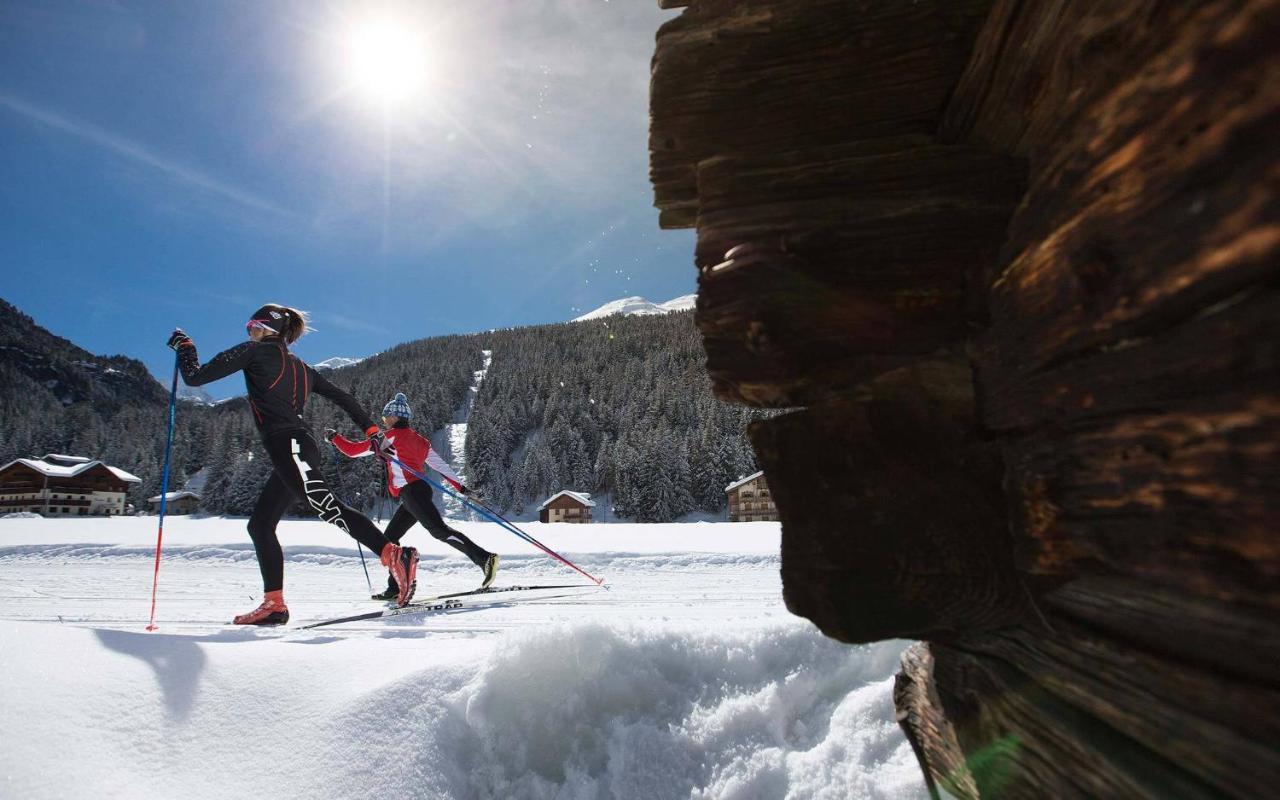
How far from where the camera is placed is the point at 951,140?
4.59 ft

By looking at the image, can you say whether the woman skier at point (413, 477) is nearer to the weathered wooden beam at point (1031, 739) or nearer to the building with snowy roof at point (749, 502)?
the weathered wooden beam at point (1031, 739)

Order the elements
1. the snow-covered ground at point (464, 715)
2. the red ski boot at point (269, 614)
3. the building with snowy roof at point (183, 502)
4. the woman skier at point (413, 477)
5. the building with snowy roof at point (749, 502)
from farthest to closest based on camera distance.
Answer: the building with snowy roof at point (183, 502)
the building with snowy roof at point (749, 502)
the woman skier at point (413, 477)
the red ski boot at point (269, 614)
the snow-covered ground at point (464, 715)

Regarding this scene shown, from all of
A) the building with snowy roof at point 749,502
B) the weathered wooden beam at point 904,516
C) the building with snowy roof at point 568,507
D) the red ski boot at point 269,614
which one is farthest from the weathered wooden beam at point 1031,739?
the building with snowy roof at point 568,507

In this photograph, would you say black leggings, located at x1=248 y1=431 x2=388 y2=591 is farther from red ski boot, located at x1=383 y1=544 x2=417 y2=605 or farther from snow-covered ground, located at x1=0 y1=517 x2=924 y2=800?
snow-covered ground, located at x1=0 y1=517 x2=924 y2=800

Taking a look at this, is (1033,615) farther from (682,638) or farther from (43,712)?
(43,712)

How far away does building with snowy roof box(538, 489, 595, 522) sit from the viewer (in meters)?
48.7

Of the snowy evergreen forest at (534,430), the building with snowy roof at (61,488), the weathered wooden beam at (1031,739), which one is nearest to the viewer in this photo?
the weathered wooden beam at (1031,739)

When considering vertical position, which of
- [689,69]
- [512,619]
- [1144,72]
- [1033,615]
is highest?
[689,69]

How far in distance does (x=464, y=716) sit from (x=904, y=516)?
5.90 feet

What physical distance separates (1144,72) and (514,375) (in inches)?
3772

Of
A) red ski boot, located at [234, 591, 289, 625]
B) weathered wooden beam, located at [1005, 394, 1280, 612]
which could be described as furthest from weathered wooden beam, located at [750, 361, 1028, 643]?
red ski boot, located at [234, 591, 289, 625]

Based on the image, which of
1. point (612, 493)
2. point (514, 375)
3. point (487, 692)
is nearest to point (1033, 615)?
point (487, 692)

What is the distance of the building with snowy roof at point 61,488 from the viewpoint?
39344 millimetres

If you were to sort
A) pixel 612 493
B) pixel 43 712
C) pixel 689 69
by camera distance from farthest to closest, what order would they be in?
pixel 612 493 < pixel 43 712 < pixel 689 69
